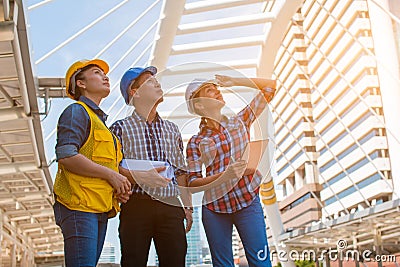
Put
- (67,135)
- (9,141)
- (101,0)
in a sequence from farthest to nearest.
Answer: (9,141), (101,0), (67,135)

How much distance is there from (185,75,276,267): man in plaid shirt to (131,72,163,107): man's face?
143mm

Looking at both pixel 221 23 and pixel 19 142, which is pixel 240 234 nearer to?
pixel 221 23

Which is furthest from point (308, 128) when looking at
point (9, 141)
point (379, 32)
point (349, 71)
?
point (9, 141)

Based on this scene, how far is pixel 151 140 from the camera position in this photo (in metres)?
2.92

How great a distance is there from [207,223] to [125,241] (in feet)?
1.69

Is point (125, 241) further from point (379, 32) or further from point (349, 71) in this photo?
point (349, 71)

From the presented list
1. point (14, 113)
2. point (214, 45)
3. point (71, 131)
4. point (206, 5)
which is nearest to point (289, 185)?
point (214, 45)

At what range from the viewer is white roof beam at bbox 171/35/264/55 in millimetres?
9078

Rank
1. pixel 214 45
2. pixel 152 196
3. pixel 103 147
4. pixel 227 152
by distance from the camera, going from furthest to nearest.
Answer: pixel 214 45 < pixel 227 152 < pixel 152 196 < pixel 103 147

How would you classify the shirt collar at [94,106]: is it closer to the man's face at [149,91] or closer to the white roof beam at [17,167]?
the man's face at [149,91]

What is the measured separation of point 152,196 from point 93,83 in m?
0.61

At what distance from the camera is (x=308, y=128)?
65625mm

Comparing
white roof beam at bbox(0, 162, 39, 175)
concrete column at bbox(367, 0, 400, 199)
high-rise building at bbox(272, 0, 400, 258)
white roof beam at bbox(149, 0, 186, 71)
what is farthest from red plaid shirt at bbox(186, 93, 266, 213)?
concrete column at bbox(367, 0, 400, 199)

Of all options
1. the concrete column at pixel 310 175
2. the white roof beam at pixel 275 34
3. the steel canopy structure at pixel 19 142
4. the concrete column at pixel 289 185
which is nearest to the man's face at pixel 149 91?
the steel canopy structure at pixel 19 142
